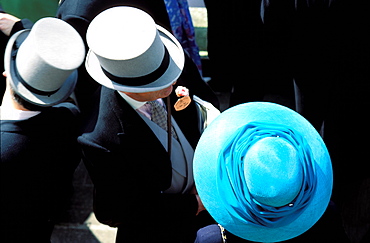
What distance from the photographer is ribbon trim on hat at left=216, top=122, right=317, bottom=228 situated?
1.23m

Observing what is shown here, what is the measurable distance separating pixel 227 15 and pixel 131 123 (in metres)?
1.32

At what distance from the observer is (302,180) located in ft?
3.99

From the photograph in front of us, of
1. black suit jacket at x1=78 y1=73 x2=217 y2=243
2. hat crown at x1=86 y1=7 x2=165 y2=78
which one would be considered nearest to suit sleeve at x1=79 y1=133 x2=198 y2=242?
black suit jacket at x1=78 y1=73 x2=217 y2=243

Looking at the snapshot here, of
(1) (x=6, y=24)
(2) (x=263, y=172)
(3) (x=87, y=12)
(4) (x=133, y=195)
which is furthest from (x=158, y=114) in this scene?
(1) (x=6, y=24)

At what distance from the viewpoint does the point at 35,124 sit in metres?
1.75

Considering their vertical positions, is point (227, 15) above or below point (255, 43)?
above

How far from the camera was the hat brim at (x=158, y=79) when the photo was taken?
1.68 meters

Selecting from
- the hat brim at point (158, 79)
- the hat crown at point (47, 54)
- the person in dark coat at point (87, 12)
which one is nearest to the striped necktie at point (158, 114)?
the hat brim at point (158, 79)

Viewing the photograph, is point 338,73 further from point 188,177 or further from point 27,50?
point 27,50

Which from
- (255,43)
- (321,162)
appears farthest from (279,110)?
(255,43)

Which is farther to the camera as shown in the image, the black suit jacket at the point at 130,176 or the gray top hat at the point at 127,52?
the black suit jacket at the point at 130,176

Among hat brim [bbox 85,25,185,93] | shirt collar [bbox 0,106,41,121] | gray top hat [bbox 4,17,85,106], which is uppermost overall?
gray top hat [bbox 4,17,85,106]

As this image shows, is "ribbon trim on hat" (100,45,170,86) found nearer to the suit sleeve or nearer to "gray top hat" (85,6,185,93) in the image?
"gray top hat" (85,6,185,93)

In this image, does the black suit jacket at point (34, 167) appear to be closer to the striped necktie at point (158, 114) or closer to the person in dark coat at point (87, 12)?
the person in dark coat at point (87, 12)
